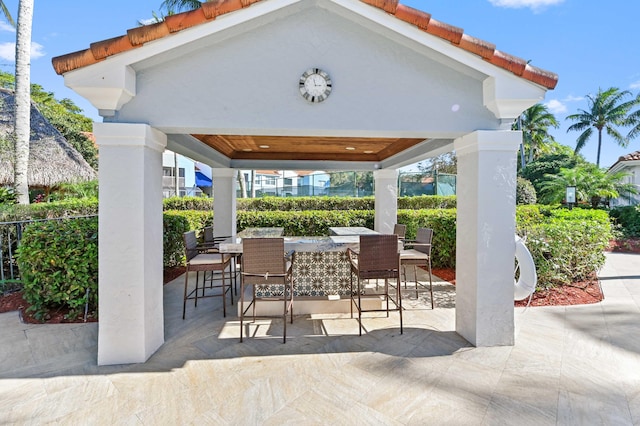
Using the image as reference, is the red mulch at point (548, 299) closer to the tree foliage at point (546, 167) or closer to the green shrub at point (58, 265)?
the green shrub at point (58, 265)

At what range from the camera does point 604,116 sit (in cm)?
3238

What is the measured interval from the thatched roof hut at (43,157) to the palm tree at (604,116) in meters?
39.1

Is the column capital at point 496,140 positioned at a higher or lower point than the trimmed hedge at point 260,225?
higher

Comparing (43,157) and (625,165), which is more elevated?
(625,165)

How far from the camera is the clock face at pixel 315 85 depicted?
3648 mm

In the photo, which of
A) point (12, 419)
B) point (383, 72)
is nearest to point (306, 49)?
point (383, 72)

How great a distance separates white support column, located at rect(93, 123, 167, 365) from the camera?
348cm

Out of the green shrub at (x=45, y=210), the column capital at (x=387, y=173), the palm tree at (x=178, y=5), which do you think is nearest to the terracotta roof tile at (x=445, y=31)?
the column capital at (x=387, y=173)

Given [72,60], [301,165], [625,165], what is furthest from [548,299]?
[625,165]

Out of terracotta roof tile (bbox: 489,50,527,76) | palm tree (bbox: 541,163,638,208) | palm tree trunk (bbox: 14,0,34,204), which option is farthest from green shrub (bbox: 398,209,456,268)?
palm tree (bbox: 541,163,638,208)

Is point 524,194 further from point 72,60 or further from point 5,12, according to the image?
point 5,12

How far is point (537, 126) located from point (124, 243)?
42.3 metres

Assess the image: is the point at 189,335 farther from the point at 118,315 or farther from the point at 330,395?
the point at 330,395

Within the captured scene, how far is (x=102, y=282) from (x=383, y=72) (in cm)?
384
